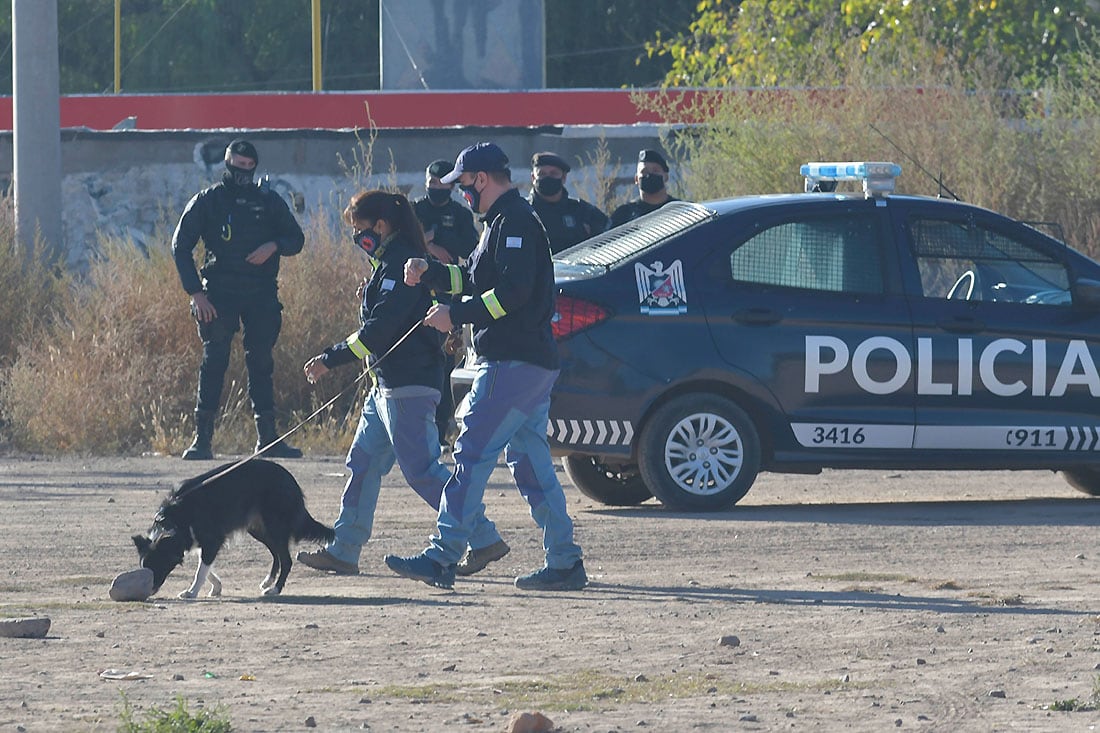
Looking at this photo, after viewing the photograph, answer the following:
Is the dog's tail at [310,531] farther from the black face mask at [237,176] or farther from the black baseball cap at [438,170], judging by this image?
the black face mask at [237,176]

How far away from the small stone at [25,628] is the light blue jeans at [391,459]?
5.94ft

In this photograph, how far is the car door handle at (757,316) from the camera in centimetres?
1066

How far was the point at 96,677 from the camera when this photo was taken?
254 inches

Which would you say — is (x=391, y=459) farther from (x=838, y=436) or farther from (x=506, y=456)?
(x=838, y=436)

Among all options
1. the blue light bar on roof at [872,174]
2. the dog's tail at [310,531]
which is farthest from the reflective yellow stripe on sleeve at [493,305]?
the blue light bar on roof at [872,174]

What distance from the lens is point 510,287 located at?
316 inches

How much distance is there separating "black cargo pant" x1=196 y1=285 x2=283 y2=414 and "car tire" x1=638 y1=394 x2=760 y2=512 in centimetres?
378

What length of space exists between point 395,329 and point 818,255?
3285 mm

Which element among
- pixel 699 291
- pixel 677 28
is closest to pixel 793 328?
pixel 699 291

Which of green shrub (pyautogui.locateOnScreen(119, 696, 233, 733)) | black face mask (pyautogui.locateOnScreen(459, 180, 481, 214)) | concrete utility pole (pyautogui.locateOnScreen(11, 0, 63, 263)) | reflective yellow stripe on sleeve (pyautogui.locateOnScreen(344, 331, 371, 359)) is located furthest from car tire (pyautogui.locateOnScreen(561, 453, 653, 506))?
concrete utility pole (pyautogui.locateOnScreen(11, 0, 63, 263))

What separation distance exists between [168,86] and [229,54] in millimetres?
1861

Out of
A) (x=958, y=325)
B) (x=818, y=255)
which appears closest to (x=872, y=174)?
(x=818, y=255)

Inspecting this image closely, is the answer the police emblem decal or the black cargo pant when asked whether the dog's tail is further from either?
the black cargo pant

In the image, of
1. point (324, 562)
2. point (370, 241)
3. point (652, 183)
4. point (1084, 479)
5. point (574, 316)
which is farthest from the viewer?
point (652, 183)
